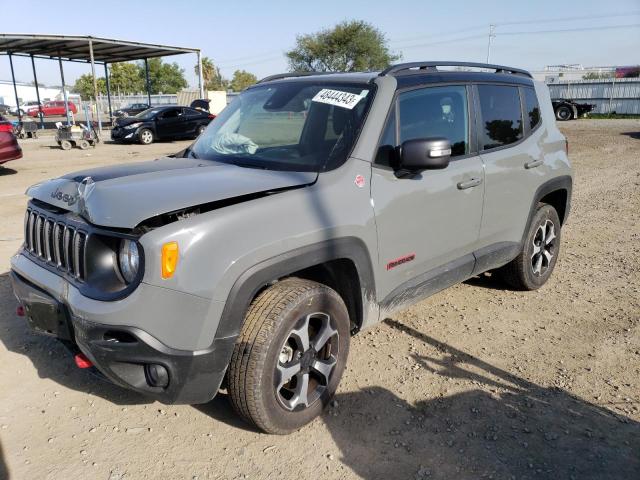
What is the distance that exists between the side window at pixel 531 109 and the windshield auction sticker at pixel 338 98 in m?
1.91

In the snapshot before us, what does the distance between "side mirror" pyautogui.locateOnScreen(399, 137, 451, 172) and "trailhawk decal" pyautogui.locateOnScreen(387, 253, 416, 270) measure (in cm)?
59

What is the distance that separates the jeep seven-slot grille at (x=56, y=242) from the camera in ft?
8.82

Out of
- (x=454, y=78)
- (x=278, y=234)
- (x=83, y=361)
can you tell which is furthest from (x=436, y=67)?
(x=83, y=361)

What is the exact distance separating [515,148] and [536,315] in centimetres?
140

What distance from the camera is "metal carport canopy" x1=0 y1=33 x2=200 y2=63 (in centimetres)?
2208

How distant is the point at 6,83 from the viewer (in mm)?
94812

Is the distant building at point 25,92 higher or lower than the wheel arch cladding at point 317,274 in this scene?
higher

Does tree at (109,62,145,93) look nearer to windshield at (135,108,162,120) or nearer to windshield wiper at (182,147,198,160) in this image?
windshield at (135,108,162,120)

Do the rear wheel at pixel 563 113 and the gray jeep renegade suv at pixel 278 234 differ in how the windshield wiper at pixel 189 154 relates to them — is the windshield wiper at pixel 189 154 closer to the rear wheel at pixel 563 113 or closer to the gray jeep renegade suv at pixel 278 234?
the gray jeep renegade suv at pixel 278 234

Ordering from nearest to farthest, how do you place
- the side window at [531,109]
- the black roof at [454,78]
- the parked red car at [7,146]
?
the black roof at [454,78]
the side window at [531,109]
the parked red car at [7,146]

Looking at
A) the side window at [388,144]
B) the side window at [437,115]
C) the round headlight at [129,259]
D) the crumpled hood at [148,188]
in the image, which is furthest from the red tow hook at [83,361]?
the side window at [437,115]

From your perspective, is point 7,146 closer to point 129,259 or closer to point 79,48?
point 129,259

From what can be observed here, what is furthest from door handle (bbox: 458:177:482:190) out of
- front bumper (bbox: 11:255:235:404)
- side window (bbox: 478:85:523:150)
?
front bumper (bbox: 11:255:235:404)

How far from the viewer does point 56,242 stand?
2.88 m
